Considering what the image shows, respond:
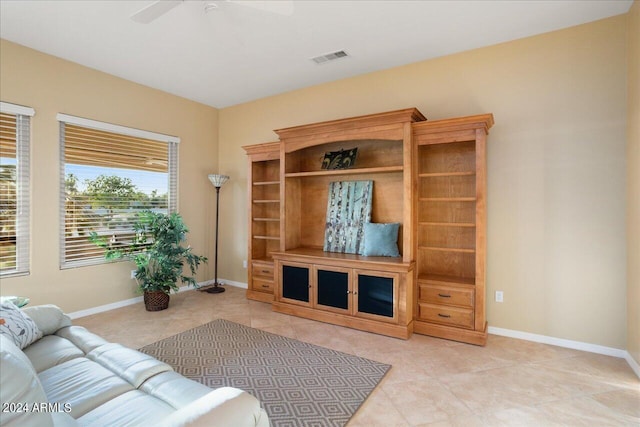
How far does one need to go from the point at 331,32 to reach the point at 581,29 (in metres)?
2.30

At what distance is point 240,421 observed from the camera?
3.90ft

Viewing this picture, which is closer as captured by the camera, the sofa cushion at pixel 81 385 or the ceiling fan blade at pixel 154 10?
the sofa cushion at pixel 81 385

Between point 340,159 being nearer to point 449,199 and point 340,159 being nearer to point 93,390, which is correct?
point 449,199

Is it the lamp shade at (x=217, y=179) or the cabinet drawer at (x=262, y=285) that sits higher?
the lamp shade at (x=217, y=179)

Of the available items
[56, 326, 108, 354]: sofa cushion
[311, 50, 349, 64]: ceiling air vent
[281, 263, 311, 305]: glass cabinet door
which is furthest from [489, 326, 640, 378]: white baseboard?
[56, 326, 108, 354]: sofa cushion

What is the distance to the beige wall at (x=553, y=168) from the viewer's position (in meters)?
2.87

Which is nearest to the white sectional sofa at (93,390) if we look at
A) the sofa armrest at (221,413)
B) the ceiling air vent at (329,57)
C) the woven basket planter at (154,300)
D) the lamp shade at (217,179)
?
the sofa armrest at (221,413)

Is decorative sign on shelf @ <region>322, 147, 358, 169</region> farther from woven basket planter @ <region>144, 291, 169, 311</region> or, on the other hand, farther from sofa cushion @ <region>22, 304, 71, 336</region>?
sofa cushion @ <region>22, 304, 71, 336</region>

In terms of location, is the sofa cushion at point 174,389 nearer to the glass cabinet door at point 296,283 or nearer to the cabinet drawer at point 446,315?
the glass cabinet door at point 296,283

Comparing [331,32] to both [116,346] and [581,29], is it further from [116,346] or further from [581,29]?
[116,346]

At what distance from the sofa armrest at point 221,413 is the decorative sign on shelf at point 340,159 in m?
3.04

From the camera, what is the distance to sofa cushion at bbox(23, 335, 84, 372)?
1745 mm

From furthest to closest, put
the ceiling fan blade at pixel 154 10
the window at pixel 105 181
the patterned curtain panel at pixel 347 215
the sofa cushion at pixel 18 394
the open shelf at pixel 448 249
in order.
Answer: the patterned curtain panel at pixel 347 215 → the window at pixel 105 181 → the open shelf at pixel 448 249 → the ceiling fan blade at pixel 154 10 → the sofa cushion at pixel 18 394

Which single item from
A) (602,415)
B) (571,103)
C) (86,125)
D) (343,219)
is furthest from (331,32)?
(602,415)
